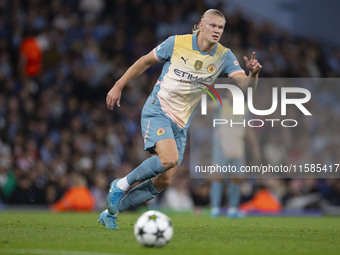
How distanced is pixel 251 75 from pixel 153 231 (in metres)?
2.62

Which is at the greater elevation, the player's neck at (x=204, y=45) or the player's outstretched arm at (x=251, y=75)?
the player's neck at (x=204, y=45)

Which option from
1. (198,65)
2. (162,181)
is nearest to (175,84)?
(198,65)

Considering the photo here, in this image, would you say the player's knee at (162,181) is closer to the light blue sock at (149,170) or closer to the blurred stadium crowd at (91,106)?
the light blue sock at (149,170)

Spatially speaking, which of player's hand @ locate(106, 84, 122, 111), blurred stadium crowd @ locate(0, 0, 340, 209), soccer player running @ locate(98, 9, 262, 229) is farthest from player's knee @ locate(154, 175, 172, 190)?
blurred stadium crowd @ locate(0, 0, 340, 209)

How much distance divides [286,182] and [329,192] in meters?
1.11

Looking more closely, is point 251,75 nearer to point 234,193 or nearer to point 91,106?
point 234,193

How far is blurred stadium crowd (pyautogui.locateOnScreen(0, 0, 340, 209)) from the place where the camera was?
1555 centimetres

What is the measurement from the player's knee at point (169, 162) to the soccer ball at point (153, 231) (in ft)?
5.06

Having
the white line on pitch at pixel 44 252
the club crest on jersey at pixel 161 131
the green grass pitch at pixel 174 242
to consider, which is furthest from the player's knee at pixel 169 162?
the white line on pitch at pixel 44 252

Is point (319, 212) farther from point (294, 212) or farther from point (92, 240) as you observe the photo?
point (92, 240)

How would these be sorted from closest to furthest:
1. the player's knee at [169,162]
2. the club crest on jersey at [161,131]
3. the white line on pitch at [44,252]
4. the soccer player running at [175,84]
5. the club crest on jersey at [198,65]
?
the white line on pitch at [44,252], the player's knee at [169,162], the club crest on jersey at [161,131], the soccer player running at [175,84], the club crest on jersey at [198,65]

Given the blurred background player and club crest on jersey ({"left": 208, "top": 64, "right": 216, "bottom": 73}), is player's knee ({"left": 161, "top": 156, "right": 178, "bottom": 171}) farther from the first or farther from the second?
the blurred background player

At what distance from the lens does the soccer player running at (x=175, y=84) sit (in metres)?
7.63

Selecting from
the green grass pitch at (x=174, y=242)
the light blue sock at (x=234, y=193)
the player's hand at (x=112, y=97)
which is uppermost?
the player's hand at (x=112, y=97)
